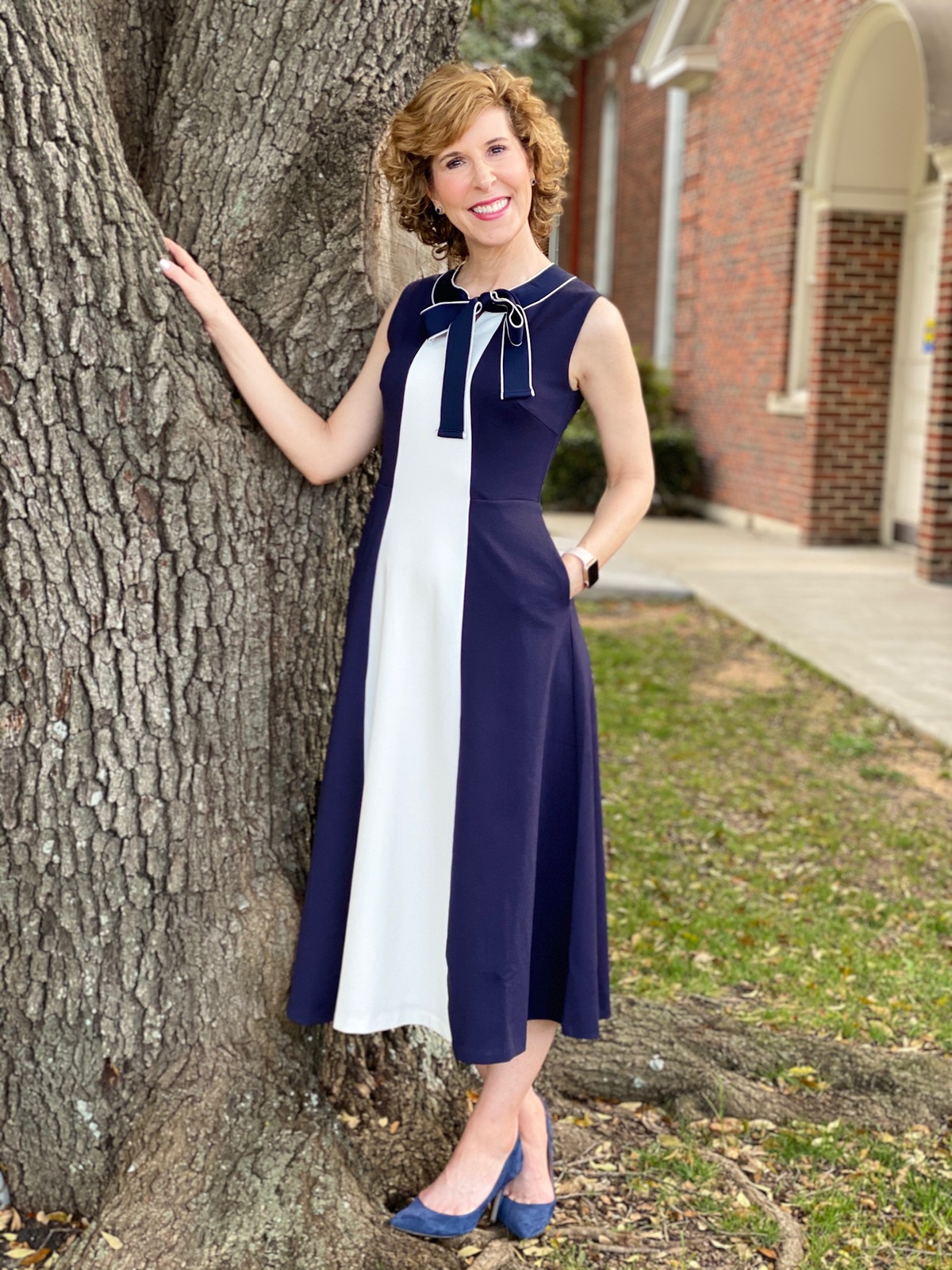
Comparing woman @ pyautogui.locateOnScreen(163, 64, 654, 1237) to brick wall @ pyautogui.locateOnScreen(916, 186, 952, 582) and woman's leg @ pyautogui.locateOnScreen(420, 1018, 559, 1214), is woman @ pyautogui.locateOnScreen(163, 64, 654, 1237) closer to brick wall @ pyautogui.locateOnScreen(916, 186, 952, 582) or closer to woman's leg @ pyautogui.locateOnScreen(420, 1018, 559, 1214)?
woman's leg @ pyautogui.locateOnScreen(420, 1018, 559, 1214)

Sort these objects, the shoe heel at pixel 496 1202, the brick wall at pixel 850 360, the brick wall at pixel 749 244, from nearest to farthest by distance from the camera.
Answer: the shoe heel at pixel 496 1202 < the brick wall at pixel 850 360 < the brick wall at pixel 749 244

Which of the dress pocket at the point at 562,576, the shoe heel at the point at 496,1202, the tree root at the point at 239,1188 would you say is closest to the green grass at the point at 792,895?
the shoe heel at the point at 496,1202

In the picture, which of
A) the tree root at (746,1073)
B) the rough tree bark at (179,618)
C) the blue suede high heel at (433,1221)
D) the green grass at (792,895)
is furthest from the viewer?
the tree root at (746,1073)

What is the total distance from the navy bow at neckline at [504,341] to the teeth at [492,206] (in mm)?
127

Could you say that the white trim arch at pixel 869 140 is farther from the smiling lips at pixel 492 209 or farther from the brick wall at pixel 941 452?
the smiling lips at pixel 492 209

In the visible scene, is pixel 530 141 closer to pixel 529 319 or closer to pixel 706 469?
pixel 529 319

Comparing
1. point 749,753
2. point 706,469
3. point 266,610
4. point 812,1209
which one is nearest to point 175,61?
point 266,610

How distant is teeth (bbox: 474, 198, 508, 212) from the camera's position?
2.16m

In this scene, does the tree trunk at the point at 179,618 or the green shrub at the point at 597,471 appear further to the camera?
the green shrub at the point at 597,471

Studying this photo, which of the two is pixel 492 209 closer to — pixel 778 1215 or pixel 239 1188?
pixel 239 1188

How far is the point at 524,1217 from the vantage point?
240 centimetres

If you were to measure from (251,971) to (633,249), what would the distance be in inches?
664

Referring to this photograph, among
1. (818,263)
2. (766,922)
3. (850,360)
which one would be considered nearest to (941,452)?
(850,360)

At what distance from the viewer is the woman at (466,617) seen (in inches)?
84.5
